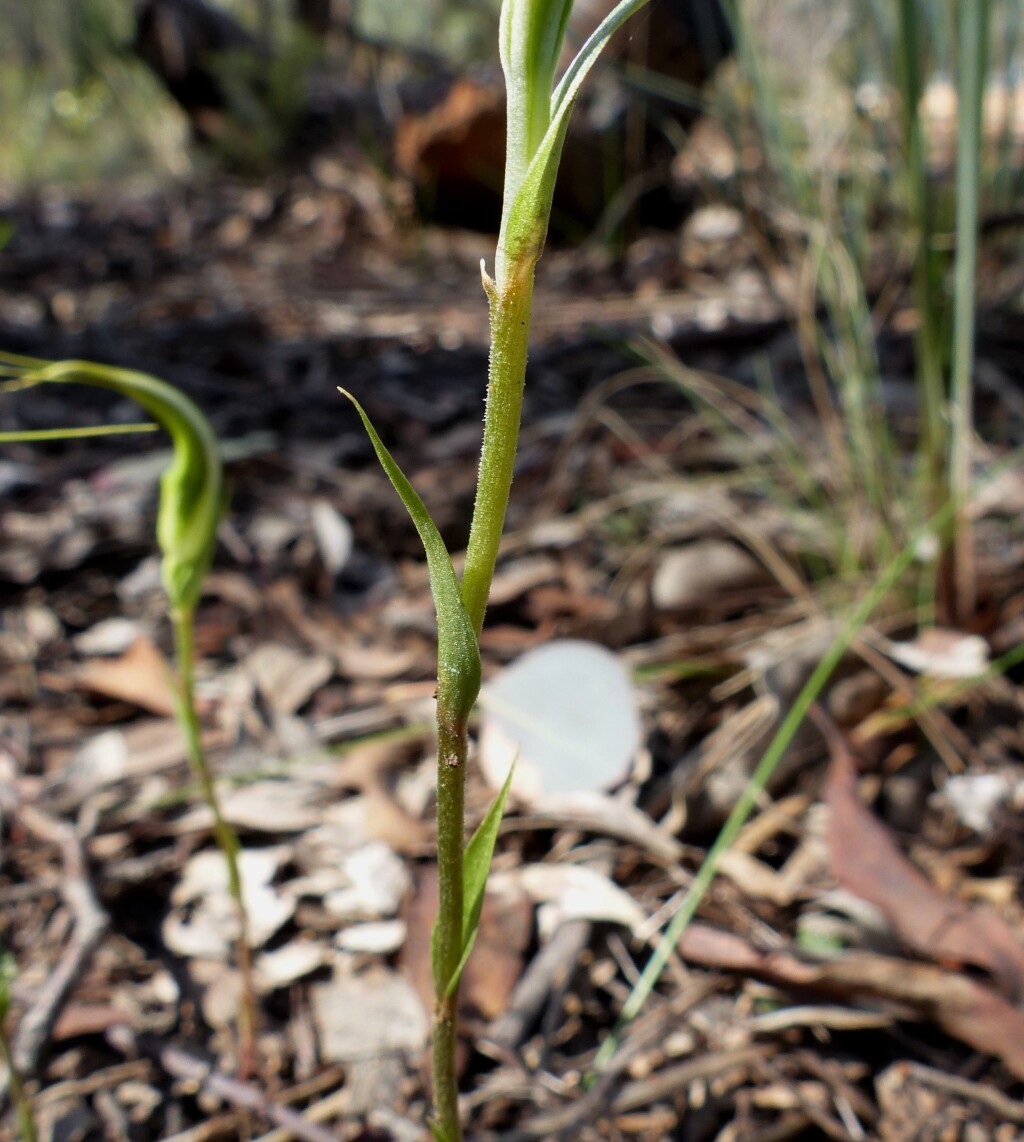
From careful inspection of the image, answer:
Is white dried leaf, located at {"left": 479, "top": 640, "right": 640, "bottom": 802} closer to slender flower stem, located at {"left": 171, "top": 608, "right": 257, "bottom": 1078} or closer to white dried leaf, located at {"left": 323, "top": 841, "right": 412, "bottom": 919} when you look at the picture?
white dried leaf, located at {"left": 323, "top": 841, "right": 412, "bottom": 919}

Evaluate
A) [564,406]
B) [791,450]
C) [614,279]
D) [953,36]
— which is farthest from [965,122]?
[614,279]

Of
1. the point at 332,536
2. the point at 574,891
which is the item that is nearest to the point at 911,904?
the point at 574,891

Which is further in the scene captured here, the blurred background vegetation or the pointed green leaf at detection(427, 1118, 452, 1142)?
the blurred background vegetation

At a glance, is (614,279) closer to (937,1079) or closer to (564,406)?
(564,406)

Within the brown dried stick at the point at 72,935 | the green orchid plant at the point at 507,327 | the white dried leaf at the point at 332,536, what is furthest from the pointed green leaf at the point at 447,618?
the white dried leaf at the point at 332,536

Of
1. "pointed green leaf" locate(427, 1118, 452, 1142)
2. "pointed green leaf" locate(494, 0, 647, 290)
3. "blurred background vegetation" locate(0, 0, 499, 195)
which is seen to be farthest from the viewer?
"blurred background vegetation" locate(0, 0, 499, 195)

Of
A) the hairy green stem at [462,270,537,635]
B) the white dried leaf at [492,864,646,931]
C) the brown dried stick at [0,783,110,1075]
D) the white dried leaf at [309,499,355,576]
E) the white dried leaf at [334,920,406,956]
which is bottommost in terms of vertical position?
the white dried leaf at [334,920,406,956]

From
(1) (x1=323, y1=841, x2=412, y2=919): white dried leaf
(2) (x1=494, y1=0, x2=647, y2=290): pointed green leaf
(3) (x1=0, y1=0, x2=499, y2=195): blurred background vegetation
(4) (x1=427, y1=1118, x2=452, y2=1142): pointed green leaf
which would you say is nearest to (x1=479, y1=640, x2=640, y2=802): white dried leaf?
Answer: (1) (x1=323, y1=841, x2=412, y2=919): white dried leaf
